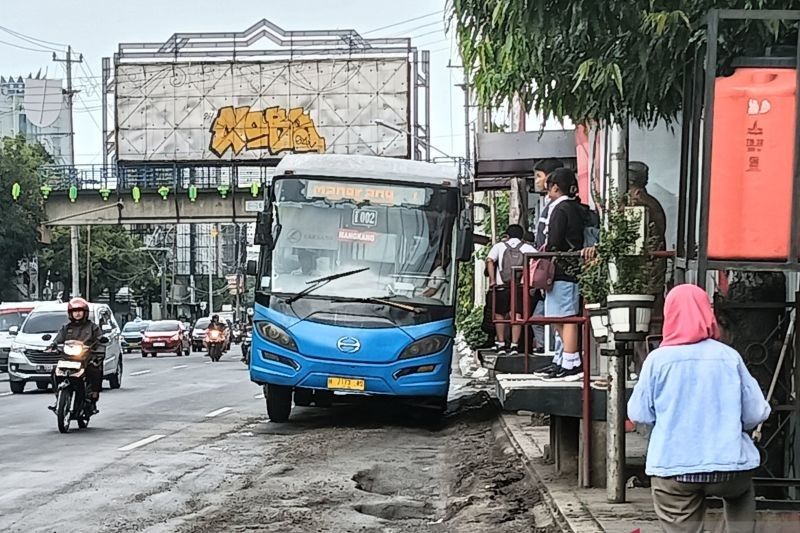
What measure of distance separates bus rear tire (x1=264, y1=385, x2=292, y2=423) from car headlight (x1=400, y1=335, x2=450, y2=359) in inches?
71.6

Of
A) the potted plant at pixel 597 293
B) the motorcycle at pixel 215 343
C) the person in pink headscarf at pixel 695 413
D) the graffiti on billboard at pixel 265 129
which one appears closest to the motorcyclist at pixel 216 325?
the motorcycle at pixel 215 343

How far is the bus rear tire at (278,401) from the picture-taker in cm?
1656

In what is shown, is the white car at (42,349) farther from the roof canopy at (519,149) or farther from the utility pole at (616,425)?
the utility pole at (616,425)

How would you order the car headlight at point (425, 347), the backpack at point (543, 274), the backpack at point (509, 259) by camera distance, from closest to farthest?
the backpack at point (543, 274) < the backpack at point (509, 259) < the car headlight at point (425, 347)

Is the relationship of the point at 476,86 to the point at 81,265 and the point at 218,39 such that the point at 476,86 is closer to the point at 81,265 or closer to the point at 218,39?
the point at 218,39

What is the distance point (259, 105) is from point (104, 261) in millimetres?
32096

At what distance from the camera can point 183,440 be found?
15.0m

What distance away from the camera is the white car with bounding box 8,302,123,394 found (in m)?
24.7

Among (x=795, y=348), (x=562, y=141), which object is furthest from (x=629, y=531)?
(x=562, y=141)

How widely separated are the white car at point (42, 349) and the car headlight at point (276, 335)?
8.64 metres

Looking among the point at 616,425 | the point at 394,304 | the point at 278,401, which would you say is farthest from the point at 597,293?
the point at 278,401

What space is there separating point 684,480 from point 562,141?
426 inches

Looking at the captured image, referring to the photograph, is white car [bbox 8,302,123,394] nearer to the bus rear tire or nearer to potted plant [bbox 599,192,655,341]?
the bus rear tire

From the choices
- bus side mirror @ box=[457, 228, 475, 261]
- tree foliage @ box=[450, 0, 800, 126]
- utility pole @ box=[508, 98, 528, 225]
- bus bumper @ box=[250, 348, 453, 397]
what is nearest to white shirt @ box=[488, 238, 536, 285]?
bus side mirror @ box=[457, 228, 475, 261]
